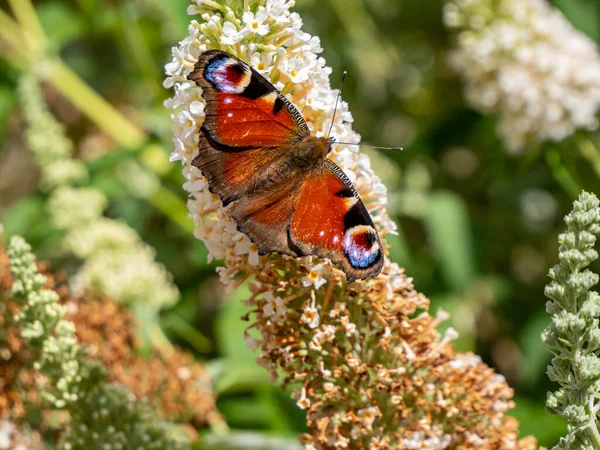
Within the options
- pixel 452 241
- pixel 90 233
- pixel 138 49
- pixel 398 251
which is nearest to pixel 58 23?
pixel 138 49

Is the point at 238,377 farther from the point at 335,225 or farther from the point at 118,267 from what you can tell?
the point at 335,225

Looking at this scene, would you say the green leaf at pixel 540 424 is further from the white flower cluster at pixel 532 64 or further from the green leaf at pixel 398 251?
the white flower cluster at pixel 532 64

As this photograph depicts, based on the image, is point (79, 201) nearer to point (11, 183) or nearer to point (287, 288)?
point (287, 288)

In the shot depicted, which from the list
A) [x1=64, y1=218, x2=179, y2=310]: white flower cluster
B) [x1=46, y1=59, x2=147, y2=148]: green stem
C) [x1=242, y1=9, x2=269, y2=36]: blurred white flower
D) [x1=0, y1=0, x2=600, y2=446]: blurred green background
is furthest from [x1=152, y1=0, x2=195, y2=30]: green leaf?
[x1=242, y1=9, x2=269, y2=36]: blurred white flower

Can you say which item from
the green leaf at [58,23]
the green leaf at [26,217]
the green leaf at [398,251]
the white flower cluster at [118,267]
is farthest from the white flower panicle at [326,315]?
the green leaf at [58,23]

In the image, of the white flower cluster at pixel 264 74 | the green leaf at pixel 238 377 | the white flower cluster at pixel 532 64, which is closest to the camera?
the white flower cluster at pixel 264 74

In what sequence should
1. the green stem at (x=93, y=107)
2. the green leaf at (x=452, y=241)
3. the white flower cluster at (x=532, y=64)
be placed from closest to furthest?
1. the green leaf at (x=452, y=241)
2. the white flower cluster at (x=532, y=64)
3. the green stem at (x=93, y=107)

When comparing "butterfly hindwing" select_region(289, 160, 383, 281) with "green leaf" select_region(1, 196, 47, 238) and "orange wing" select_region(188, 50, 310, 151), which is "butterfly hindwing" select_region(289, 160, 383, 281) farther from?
"green leaf" select_region(1, 196, 47, 238)
